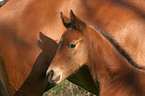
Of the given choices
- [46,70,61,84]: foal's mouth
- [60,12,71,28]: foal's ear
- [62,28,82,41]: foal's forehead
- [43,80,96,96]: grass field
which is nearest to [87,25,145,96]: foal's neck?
[62,28,82,41]: foal's forehead

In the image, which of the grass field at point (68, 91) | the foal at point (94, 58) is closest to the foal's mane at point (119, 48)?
the foal at point (94, 58)


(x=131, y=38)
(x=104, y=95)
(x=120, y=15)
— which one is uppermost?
(x=120, y=15)

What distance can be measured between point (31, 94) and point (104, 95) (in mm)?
1096

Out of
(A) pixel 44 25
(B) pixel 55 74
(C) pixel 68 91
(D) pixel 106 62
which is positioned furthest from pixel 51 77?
(C) pixel 68 91

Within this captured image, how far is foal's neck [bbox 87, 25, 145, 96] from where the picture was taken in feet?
9.20

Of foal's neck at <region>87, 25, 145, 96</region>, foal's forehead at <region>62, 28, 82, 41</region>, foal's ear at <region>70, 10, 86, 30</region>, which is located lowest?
foal's neck at <region>87, 25, 145, 96</region>

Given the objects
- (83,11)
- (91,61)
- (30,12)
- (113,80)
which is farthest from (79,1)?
(113,80)

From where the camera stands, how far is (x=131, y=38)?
10.3ft

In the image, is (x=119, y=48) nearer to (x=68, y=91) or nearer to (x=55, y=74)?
(x=55, y=74)

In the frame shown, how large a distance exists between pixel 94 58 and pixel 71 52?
27 centimetres

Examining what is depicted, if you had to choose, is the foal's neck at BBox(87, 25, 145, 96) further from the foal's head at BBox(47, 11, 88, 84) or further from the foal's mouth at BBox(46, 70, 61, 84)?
the foal's mouth at BBox(46, 70, 61, 84)

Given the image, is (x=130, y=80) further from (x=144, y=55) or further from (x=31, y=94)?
(x=31, y=94)

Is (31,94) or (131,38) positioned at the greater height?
(131,38)

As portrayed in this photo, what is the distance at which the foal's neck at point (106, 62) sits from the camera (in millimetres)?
2803
